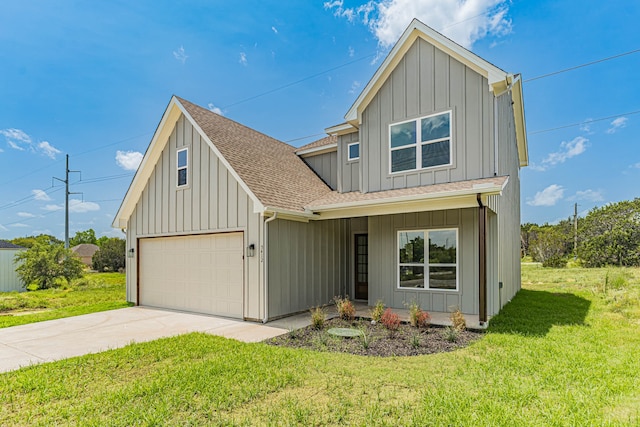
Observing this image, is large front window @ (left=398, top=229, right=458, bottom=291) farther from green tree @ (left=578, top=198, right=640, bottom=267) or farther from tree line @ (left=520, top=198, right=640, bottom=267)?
green tree @ (left=578, top=198, right=640, bottom=267)

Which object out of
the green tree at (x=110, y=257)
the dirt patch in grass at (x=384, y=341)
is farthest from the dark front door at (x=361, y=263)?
the green tree at (x=110, y=257)

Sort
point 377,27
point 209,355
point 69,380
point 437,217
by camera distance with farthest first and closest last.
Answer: point 377,27, point 437,217, point 209,355, point 69,380

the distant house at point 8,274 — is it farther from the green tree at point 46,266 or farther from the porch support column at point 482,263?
the porch support column at point 482,263

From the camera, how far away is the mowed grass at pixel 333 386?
11.4ft

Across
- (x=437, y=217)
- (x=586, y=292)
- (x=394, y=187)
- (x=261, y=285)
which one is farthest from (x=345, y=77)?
(x=586, y=292)

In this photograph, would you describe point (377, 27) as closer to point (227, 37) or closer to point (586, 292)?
point (227, 37)

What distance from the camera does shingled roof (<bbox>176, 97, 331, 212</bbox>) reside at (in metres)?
9.03

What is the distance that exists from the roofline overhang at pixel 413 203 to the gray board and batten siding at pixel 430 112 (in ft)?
4.39

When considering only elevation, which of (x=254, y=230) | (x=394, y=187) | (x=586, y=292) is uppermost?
(x=394, y=187)

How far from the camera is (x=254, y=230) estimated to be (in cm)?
852

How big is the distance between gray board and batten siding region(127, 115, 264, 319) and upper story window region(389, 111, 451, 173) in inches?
169

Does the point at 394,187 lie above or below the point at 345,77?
below

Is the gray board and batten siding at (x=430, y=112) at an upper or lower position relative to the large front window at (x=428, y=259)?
upper

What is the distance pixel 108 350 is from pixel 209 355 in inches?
73.5
